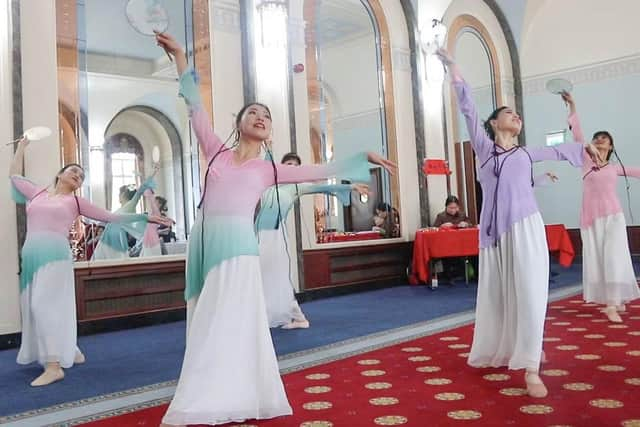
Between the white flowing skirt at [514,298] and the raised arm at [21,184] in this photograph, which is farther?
the raised arm at [21,184]

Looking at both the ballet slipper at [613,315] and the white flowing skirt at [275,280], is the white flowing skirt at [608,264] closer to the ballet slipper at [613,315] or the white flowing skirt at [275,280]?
the ballet slipper at [613,315]

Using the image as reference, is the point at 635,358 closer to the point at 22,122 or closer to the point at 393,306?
the point at 393,306

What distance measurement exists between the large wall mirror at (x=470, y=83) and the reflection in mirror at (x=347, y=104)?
1275mm

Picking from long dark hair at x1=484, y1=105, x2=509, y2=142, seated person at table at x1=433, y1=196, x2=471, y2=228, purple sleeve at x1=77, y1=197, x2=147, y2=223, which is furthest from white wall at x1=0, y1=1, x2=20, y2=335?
seated person at table at x1=433, y1=196, x2=471, y2=228

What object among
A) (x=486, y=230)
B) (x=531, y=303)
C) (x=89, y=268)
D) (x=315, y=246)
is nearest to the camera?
(x=531, y=303)

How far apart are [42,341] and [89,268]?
170 cm

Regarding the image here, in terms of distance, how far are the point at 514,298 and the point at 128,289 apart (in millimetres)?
3637

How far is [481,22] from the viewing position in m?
9.62

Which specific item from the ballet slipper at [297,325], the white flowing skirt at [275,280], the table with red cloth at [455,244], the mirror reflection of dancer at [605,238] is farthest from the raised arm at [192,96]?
the table with red cloth at [455,244]

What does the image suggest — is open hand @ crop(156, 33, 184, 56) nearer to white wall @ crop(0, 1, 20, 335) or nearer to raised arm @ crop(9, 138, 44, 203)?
raised arm @ crop(9, 138, 44, 203)

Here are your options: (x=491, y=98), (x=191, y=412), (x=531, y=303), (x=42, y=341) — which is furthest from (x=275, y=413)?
(x=491, y=98)

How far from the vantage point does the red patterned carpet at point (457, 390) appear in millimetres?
2203

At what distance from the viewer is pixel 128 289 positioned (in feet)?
17.5

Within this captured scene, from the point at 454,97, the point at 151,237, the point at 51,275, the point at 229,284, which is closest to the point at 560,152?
the point at 229,284
